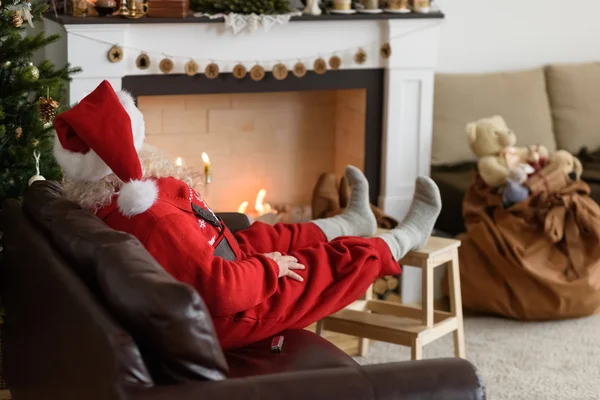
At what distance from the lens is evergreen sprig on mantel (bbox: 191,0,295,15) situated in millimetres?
3500

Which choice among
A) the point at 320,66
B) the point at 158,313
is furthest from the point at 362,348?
the point at 158,313

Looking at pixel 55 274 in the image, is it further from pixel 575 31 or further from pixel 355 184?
pixel 575 31

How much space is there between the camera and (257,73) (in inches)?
143

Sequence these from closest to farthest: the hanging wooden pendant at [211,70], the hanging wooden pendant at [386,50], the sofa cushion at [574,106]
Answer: the hanging wooden pendant at [211,70], the hanging wooden pendant at [386,50], the sofa cushion at [574,106]

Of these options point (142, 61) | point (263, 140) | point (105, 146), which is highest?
point (142, 61)

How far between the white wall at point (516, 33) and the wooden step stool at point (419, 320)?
1.53 meters

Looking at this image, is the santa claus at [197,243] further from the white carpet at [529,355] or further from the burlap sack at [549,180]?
the burlap sack at [549,180]

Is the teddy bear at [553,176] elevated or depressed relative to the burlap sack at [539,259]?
elevated

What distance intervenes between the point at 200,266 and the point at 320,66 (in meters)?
1.66

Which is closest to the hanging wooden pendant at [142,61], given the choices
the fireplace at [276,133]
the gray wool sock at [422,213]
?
the fireplace at [276,133]

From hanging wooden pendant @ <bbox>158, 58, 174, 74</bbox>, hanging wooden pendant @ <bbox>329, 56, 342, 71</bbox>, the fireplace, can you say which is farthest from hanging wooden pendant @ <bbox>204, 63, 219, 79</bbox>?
hanging wooden pendant @ <bbox>329, 56, 342, 71</bbox>

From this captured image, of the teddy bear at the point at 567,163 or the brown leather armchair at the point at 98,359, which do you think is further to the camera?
the teddy bear at the point at 567,163

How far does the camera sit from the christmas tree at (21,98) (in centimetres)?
273

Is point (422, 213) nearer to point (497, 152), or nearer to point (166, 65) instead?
point (497, 152)
